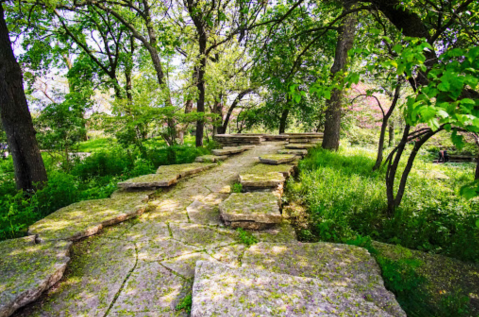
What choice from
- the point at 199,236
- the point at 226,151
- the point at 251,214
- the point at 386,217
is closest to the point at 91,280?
the point at 199,236

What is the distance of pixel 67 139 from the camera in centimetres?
544

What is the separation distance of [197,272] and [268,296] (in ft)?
2.02

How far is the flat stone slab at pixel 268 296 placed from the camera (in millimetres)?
1477

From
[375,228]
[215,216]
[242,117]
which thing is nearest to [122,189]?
[215,216]

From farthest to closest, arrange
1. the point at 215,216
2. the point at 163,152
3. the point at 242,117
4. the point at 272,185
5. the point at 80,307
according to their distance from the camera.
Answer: the point at 242,117
the point at 163,152
the point at 272,185
the point at 215,216
the point at 80,307

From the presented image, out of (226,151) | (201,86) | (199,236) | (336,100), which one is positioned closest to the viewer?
(199,236)

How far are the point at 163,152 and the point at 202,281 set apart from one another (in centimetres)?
475

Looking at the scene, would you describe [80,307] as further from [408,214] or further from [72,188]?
[408,214]

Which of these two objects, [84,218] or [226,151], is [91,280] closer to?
[84,218]

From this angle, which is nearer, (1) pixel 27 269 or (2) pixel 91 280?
(1) pixel 27 269

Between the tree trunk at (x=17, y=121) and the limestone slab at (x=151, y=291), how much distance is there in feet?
9.18

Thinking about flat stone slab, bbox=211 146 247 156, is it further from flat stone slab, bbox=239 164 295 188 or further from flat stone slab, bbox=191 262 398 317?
flat stone slab, bbox=191 262 398 317

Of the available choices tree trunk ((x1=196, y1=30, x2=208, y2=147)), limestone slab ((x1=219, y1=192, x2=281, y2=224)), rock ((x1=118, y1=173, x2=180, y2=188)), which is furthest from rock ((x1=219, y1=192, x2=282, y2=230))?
tree trunk ((x1=196, y1=30, x2=208, y2=147))

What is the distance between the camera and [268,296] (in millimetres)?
1594
